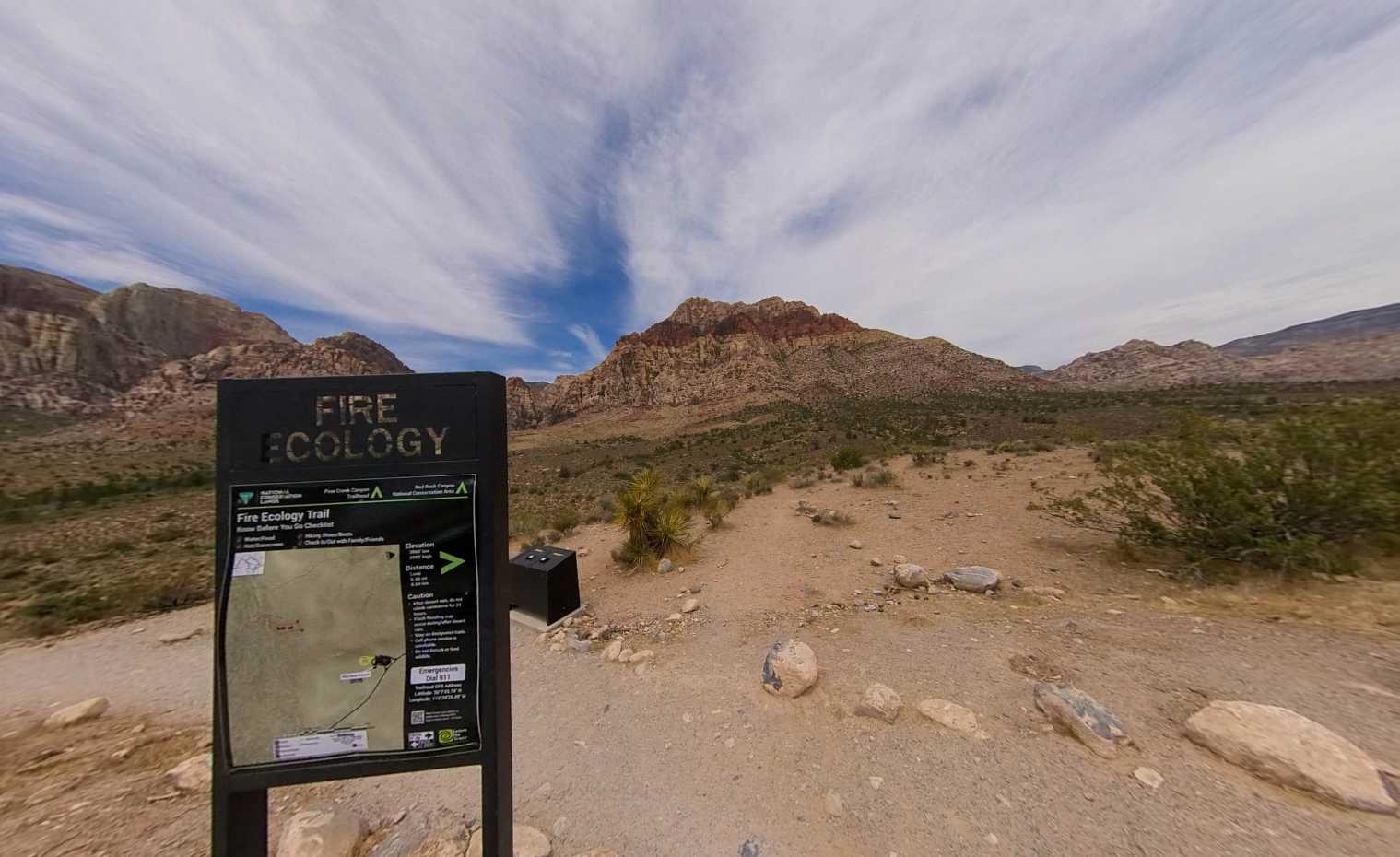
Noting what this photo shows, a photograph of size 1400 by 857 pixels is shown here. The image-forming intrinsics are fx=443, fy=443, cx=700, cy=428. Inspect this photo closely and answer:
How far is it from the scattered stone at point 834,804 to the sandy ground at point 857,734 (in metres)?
0.03

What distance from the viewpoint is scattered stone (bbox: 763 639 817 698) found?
3.83 metres

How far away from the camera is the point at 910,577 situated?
18.9ft

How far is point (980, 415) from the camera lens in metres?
30.1

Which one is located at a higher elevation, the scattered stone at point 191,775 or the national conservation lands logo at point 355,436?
the national conservation lands logo at point 355,436

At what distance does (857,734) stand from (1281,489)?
5791mm

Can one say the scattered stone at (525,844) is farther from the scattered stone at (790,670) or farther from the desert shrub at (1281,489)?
the desert shrub at (1281,489)

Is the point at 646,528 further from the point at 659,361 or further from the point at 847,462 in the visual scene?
the point at 659,361

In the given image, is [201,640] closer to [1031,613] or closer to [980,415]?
[1031,613]

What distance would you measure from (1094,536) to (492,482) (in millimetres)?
8653

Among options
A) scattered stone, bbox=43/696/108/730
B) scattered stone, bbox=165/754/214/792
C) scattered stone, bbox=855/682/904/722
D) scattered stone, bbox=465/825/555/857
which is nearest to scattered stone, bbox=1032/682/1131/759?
scattered stone, bbox=855/682/904/722

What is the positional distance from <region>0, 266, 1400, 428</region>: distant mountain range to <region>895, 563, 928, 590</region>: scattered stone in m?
47.8

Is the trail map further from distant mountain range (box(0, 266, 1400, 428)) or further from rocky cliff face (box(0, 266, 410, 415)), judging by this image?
rocky cliff face (box(0, 266, 410, 415))

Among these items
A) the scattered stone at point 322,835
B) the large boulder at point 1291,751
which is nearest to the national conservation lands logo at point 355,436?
the scattered stone at point 322,835

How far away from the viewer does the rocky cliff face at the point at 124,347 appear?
2249 inches
